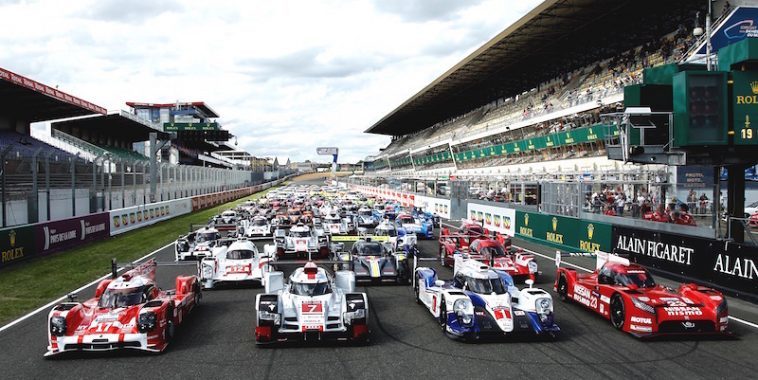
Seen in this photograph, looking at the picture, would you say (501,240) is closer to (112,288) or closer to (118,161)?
(112,288)

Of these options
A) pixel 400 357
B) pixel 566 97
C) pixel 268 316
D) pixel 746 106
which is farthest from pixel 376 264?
pixel 566 97

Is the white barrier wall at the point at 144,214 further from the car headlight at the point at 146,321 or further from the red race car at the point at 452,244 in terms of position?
the car headlight at the point at 146,321

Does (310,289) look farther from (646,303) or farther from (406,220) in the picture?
(406,220)

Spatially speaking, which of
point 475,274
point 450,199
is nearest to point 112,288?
point 475,274

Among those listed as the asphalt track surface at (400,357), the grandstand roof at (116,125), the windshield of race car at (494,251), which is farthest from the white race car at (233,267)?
the grandstand roof at (116,125)

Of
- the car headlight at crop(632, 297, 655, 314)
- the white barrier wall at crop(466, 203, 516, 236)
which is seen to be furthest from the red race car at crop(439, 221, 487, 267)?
the white barrier wall at crop(466, 203, 516, 236)

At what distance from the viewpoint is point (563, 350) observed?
Answer: 1025 centimetres

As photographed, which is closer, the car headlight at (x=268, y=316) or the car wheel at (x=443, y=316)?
the car headlight at (x=268, y=316)

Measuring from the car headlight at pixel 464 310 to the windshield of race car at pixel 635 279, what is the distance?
3.66 metres

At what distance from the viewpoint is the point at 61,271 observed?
19.2 meters

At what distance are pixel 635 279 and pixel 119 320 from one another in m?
10.3

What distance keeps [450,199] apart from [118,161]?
22646 millimetres

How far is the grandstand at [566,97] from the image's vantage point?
25438 mm

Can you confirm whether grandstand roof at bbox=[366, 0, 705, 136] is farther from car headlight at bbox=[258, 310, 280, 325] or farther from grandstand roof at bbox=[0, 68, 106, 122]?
car headlight at bbox=[258, 310, 280, 325]
